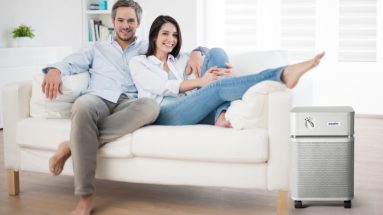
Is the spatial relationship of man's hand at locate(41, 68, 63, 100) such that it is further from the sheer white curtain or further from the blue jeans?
the sheer white curtain

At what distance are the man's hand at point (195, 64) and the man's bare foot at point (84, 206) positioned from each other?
0.92 metres

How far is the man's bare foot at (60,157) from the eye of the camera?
3.05m

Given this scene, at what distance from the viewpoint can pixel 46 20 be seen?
649 centimetres

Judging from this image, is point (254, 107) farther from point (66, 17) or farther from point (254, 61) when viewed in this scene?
point (66, 17)

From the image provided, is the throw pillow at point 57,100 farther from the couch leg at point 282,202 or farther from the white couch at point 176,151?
the couch leg at point 282,202

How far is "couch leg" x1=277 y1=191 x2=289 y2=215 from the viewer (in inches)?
111

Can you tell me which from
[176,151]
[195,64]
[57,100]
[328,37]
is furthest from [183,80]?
[328,37]

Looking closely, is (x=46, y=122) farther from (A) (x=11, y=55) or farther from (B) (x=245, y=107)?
(A) (x=11, y=55)

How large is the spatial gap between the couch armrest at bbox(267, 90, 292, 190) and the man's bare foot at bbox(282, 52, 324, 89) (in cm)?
6

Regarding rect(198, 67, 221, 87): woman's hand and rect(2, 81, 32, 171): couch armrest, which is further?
rect(2, 81, 32, 171): couch armrest

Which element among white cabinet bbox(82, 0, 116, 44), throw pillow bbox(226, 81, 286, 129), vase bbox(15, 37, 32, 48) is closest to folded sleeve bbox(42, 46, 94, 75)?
throw pillow bbox(226, 81, 286, 129)

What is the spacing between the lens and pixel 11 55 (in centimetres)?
563

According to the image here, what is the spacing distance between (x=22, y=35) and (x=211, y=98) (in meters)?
3.40

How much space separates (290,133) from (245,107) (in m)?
0.25
